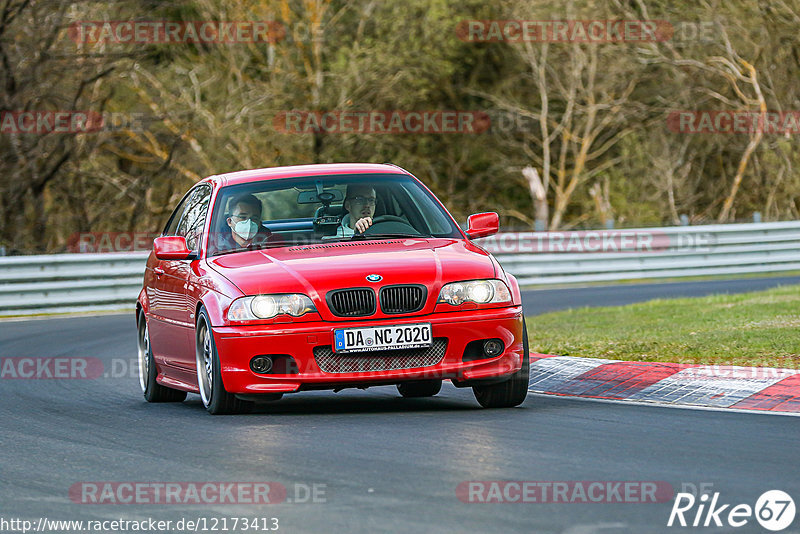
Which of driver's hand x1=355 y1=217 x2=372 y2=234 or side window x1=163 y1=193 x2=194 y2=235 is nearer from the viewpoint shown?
driver's hand x1=355 y1=217 x2=372 y2=234

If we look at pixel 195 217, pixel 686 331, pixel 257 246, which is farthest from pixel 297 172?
pixel 686 331

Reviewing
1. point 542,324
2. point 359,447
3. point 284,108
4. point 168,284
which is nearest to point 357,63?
point 284,108

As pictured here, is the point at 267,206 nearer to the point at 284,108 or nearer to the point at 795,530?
the point at 284,108

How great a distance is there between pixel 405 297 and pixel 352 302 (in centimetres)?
32

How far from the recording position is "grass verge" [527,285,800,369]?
11133 millimetres

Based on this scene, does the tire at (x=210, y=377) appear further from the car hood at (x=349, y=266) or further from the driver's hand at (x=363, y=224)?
the driver's hand at (x=363, y=224)

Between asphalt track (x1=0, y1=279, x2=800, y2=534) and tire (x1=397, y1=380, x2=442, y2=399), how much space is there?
216mm

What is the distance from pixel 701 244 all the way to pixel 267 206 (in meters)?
9.83

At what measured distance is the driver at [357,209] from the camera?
33.2 feet

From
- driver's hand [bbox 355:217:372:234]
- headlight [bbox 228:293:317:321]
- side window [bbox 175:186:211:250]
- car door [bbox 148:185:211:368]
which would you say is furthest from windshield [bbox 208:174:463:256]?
headlight [bbox 228:293:317:321]

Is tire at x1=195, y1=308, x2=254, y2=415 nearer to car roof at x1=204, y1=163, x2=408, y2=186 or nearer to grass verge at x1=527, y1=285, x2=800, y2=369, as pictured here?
car roof at x1=204, y1=163, x2=408, y2=186

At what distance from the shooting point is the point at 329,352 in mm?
8844

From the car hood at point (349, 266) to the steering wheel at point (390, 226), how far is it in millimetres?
360

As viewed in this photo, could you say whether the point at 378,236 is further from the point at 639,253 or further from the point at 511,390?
the point at 639,253
